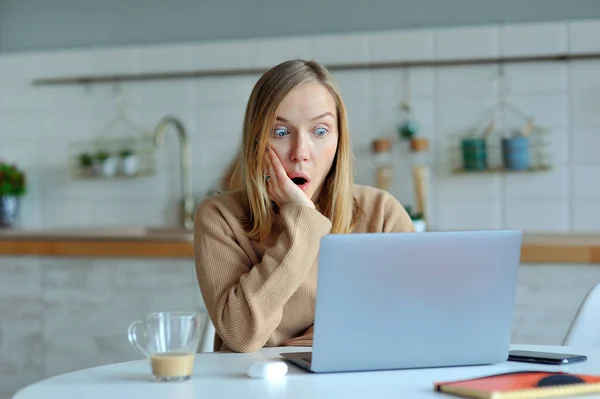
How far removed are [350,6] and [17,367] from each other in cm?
197

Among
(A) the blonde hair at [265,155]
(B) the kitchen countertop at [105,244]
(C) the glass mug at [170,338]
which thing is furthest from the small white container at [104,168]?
(C) the glass mug at [170,338]

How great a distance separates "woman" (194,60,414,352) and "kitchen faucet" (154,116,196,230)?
79.9 inches

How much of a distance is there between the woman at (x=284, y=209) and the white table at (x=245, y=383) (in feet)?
0.76

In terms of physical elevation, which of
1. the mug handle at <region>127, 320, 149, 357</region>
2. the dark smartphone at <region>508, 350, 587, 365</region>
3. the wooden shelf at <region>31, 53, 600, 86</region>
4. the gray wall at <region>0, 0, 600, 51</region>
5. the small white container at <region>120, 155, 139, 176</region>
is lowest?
the dark smartphone at <region>508, 350, 587, 365</region>

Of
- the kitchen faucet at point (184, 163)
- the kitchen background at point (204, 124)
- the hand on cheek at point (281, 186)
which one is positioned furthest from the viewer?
the kitchen faucet at point (184, 163)

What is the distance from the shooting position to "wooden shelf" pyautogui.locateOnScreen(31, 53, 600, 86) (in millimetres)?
3559

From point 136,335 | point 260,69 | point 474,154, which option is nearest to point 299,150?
point 136,335

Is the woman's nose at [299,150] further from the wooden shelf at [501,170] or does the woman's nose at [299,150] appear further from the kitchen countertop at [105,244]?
the wooden shelf at [501,170]

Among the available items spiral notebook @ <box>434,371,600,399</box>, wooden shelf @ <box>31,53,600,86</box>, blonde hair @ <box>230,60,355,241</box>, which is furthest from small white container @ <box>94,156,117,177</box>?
spiral notebook @ <box>434,371,600,399</box>

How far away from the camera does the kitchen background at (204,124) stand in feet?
10.2

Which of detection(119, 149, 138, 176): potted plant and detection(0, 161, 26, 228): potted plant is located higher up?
detection(119, 149, 138, 176): potted plant

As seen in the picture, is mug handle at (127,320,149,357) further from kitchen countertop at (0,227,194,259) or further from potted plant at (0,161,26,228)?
potted plant at (0,161,26,228)

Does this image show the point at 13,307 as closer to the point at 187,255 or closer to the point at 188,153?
the point at 187,255

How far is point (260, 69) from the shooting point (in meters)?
3.81
